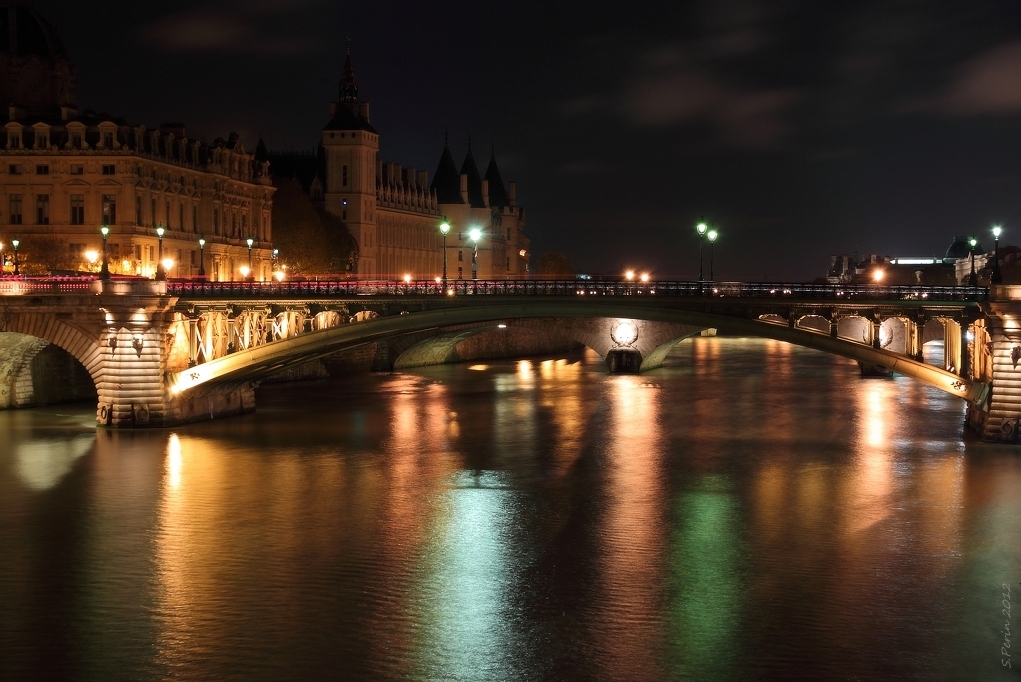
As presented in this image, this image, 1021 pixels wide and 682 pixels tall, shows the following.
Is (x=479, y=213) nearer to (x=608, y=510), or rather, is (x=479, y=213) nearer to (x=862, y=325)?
(x=862, y=325)

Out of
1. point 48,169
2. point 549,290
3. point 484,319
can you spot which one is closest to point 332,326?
point 484,319

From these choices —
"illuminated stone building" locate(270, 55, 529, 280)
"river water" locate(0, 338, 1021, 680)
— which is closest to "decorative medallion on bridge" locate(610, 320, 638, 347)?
"illuminated stone building" locate(270, 55, 529, 280)

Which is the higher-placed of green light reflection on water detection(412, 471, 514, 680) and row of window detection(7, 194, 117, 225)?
row of window detection(7, 194, 117, 225)

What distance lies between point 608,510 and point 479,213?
338 ft

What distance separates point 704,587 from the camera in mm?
25453

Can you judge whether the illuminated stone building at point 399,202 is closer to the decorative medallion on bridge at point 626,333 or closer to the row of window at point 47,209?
the decorative medallion on bridge at point 626,333

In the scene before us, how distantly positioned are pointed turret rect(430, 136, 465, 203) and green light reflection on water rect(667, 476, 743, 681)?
97.1m

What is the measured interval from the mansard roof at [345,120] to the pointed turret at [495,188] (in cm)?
3784

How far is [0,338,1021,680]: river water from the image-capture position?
866 inches

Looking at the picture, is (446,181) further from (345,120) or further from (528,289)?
(528,289)

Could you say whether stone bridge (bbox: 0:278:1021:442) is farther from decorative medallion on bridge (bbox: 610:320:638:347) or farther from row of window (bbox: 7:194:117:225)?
decorative medallion on bridge (bbox: 610:320:638:347)

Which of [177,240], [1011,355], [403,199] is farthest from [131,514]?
[403,199]

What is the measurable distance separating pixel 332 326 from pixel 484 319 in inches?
199

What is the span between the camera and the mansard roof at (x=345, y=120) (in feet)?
333
